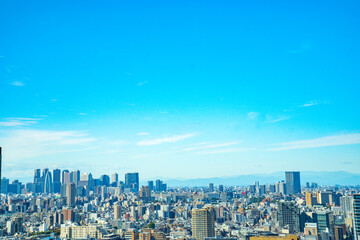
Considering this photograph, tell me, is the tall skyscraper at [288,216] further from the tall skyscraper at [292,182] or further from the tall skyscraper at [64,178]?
the tall skyscraper at [64,178]

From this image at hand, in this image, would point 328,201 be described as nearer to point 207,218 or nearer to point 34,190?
point 207,218

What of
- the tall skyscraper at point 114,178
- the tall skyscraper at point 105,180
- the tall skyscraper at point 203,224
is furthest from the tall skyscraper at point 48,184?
the tall skyscraper at point 203,224

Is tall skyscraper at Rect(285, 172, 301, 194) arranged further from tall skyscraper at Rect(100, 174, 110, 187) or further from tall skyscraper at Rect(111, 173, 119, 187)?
tall skyscraper at Rect(111, 173, 119, 187)

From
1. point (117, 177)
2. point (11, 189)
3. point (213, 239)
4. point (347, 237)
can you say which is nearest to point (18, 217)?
point (213, 239)

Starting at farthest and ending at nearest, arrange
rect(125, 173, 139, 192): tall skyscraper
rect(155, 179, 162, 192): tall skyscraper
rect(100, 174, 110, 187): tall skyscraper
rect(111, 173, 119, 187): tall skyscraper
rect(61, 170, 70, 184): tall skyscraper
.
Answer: rect(111, 173, 119, 187): tall skyscraper → rect(155, 179, 162, 192): tall skyscraper → rect(100, 174, 110, 187): tall skyscraper → rect(125, 173, 139, 192): tall skyscraper → rect(61, 170, 70, 184): tall skyscraper

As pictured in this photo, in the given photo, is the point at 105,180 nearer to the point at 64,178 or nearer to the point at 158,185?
the point at 64,178

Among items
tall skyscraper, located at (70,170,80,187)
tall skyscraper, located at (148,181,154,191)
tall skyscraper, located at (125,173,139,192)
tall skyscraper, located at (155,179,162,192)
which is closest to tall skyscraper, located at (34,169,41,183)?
tall skyscraper, located at (70,170,80,187)

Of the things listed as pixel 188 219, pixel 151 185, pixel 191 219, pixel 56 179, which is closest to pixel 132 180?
pixel 151 185

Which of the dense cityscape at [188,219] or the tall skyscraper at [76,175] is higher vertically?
the tall skyscraper at [76,175]
